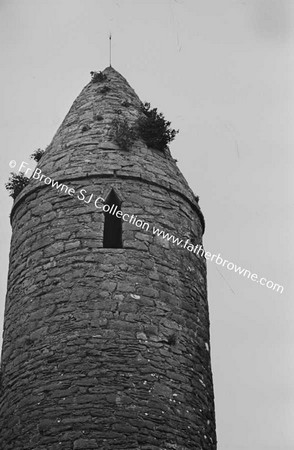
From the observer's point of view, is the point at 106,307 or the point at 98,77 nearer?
the point at 106,307

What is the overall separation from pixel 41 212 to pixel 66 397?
2.64 m

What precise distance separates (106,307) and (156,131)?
3.19 m

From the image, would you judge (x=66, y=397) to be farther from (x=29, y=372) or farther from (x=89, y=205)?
(x=89, y=205)

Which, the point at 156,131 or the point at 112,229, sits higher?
the point at 156,131

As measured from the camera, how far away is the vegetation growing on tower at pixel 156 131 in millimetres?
11273

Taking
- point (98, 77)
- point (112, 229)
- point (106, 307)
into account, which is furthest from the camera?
point (98, 77)

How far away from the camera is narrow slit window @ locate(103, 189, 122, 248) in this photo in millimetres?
9859

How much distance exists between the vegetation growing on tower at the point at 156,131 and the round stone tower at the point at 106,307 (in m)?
0.13

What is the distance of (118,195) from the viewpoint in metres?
10.1

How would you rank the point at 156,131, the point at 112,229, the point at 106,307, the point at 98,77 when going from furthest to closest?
the point at 98,77, the point at 156,131, the point at 112,229, the point at 106,307

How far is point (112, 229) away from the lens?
9.95 metres

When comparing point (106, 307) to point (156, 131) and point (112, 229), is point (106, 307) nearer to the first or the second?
point (112, 229)

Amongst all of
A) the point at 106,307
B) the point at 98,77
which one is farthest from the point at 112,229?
the point at 98,77

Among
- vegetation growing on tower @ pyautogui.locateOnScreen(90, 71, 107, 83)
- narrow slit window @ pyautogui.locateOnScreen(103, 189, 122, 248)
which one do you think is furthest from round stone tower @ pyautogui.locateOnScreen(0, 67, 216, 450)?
vegetation growing on tower @ pyautogui.locateOnScreen(90, 71, 107, 83)
